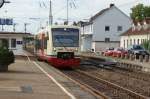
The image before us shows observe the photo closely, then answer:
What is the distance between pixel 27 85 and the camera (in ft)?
77.9

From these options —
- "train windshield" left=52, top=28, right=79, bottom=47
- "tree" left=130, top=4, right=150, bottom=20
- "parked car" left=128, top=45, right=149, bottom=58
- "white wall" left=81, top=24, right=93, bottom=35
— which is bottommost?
"parked car" left=128, top=45, right=149, bottom=58

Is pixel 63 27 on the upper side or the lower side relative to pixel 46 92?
upper

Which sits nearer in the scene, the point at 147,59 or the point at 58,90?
the point at 58,90

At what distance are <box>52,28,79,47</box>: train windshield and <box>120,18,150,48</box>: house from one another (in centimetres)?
4549

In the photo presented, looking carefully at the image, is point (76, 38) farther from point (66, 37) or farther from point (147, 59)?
point (147, 59)

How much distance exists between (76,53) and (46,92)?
68.5 ft

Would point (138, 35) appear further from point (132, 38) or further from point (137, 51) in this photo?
point (137, 51)

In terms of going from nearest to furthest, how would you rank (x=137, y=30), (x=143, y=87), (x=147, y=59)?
(x=143, y=87)
(x=147, y=59)
(x=137, y=30)

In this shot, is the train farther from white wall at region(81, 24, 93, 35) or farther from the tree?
the tree

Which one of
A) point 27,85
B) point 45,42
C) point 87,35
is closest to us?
point 27,85

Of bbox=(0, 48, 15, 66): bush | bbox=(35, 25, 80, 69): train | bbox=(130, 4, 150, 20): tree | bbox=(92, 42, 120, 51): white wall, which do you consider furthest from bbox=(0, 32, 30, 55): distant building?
bbox=(130, 4, 150, 20): tree

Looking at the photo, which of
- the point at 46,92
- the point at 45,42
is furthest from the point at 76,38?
Answer: the point at 46,92

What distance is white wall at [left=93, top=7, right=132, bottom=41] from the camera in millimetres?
124125

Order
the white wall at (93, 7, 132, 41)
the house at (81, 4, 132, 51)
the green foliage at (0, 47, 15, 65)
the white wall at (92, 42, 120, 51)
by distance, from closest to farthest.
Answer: the green foliage at (0, 47, 15, 65) → the white wall at (92, 42, 120, 51) → the house at (81, 4, 132, 51) → the white wall at (93, 7, 132, 41)
